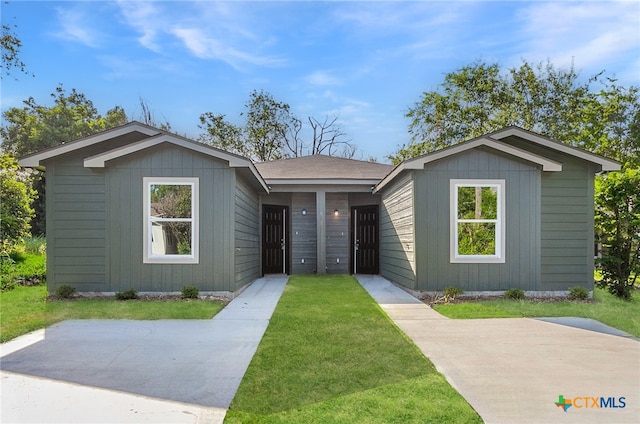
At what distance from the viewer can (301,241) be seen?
1352cm

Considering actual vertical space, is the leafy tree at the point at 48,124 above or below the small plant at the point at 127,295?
above

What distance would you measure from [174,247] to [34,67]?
283 inches

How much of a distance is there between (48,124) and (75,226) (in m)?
28.3

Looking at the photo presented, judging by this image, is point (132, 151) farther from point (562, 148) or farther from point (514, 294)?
point (562, 148)

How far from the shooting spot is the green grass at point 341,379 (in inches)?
118

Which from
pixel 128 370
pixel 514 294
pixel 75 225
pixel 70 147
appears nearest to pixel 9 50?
pixel 70 147

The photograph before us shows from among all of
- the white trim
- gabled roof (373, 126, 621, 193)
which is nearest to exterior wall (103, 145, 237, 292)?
the white trim

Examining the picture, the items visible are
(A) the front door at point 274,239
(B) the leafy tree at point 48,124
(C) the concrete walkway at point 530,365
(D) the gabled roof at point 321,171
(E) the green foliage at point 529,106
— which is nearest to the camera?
(C) the concrete walkway at point 530,365

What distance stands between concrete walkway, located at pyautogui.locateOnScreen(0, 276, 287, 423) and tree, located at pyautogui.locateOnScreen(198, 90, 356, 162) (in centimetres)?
2272

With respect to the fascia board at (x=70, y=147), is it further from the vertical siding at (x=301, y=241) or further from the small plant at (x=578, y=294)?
the small plant at (x=578, y=294)

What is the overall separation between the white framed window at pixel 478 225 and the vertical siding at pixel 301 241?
449 centimetres

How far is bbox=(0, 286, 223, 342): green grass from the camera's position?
19.6 feet

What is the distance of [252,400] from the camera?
325 centimetres

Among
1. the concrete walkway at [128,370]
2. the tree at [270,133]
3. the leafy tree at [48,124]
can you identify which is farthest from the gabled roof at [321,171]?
the leafy tree at [48,124]
